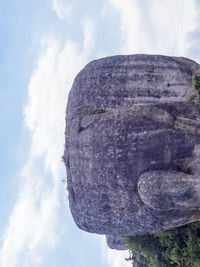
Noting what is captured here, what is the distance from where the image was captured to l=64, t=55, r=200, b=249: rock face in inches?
558

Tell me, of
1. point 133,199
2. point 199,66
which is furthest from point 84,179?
point 199,66

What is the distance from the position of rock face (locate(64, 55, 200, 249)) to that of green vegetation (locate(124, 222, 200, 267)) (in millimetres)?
3276

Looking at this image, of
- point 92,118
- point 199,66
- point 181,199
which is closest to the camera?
point 181,199

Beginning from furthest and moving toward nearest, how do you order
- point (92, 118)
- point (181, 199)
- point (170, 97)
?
1. point (170, 97)
2. point (92, 118)
3. point (181, 199)

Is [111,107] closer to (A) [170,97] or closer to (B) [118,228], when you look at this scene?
(A) [170,97]

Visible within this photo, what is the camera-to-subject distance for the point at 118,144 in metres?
15.1

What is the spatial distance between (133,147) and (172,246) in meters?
9.04

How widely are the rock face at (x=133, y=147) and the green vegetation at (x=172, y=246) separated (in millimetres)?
3276

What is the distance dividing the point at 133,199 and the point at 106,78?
26.0 feet

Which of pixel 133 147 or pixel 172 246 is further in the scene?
pixel 172 246

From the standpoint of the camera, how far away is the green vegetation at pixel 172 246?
17953 mm

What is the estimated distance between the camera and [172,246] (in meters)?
19.6

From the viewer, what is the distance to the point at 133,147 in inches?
579

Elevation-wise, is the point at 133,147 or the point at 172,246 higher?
the point at 133,147
